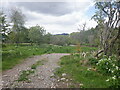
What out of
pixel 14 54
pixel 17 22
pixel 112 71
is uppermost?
pixel 17 22

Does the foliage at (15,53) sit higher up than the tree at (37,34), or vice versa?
the tree at (37,34)

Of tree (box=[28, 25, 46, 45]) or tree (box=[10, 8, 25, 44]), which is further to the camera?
tree (box=[10, 8, 25, 44])

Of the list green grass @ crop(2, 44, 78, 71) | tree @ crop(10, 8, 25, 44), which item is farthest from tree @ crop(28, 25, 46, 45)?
green grass @ crop(2, 44, 78, 71)

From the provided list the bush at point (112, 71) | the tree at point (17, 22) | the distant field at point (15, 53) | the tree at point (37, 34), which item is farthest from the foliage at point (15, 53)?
the tree at point (17, 22)

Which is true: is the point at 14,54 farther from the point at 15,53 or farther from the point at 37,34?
the point at 37,34

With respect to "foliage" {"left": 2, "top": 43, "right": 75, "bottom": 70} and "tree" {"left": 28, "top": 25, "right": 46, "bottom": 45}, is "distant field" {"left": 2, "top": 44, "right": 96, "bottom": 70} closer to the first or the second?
"foliage" {"left": 2, "top": 43, "right": 75, "bottom": 70}

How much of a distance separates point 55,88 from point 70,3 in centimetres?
528

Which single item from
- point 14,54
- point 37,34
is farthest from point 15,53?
point 37,34

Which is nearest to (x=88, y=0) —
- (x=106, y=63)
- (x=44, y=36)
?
Answer: (x=106, y=63)

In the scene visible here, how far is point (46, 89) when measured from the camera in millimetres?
3457

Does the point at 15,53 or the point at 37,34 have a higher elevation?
the point at 37,34

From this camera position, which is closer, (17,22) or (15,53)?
(15,53)

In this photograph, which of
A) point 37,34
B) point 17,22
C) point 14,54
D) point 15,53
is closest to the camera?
point 14,54

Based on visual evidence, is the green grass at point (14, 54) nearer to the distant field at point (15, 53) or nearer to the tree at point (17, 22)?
the distant field at point (15, 53)
